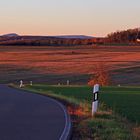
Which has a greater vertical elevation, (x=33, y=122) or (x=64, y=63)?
(x=33, y=122)

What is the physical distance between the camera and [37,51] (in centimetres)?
13700

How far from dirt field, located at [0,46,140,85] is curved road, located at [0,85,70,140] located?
5170 centimetres

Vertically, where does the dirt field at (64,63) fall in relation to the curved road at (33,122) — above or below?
below

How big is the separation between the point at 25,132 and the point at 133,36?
119m

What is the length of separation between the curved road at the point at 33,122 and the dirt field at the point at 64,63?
51.7 m

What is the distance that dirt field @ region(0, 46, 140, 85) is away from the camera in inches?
3179

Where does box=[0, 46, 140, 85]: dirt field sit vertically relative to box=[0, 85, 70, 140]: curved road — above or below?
below

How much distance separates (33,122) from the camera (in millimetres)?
16781

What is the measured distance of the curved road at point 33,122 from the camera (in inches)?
550

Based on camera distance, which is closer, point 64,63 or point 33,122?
point 33,122

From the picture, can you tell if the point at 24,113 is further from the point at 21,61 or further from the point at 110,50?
the point at 110,50

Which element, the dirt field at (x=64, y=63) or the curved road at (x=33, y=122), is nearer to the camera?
the curved road at (x=33, y=122)

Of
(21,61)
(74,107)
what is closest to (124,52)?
(21,61)

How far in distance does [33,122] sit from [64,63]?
87.8 metres
